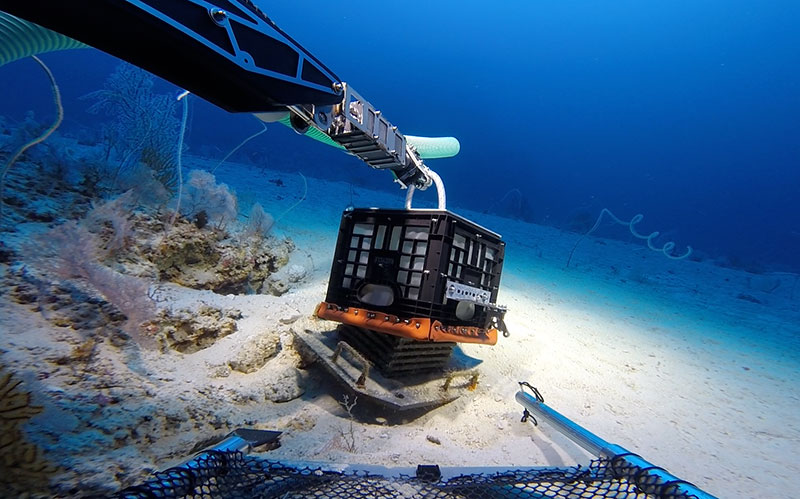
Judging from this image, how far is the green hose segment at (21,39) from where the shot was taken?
2.77m

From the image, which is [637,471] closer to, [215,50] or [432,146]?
[215,50]

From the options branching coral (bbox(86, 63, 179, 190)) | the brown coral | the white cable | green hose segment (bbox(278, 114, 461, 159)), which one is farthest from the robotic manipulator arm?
branching coral (bbox(86, 63, 179, 190))

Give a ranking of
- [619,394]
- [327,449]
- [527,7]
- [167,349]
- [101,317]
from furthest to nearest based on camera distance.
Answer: [527,7] → [619,394] → [167,349] → [101,317] → [327,449]

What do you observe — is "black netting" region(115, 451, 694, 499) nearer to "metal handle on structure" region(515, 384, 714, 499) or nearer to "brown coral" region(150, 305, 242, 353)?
"metal handle on structure" region(515, 384, 714, 499)

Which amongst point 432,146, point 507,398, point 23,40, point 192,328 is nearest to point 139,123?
point 23,40

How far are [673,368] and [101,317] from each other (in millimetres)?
Result: 7383

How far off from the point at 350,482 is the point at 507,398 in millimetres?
2561

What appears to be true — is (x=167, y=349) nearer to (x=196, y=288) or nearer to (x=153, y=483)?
(x=196, y=288)

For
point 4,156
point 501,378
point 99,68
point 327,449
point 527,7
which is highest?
point 527,7

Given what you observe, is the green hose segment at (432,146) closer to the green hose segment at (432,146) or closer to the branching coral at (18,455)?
the green hose segment at (432,146)

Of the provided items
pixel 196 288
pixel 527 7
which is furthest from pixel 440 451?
pixel 527 7

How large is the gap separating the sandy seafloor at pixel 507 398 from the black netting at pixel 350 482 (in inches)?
24.2

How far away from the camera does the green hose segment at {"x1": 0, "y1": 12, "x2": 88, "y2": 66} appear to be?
9.07ft

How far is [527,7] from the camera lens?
8319 centimetres
